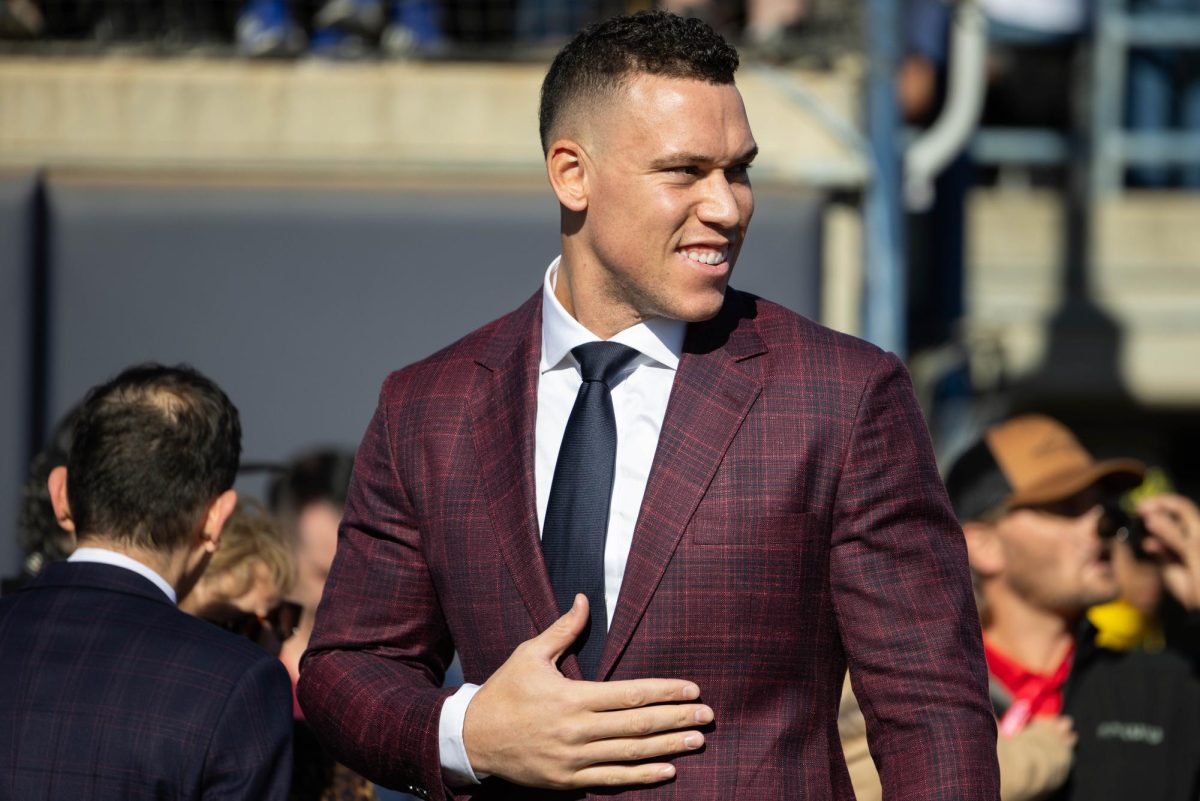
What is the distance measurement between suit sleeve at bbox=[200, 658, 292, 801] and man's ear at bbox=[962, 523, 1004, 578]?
1932mm

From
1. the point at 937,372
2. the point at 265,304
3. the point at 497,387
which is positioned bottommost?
the point at 937,372

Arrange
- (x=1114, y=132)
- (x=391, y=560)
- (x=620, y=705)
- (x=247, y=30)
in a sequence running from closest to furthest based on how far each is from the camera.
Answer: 1. (x=620, y=705)
2. (x=391, y=560)
3. (x=247, y=30)
4. (x=1114, y=132)

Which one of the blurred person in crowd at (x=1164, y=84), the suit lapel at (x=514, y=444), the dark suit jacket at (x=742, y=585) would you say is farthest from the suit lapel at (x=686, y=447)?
the blurred person in crowd at (x=1164, y=84)

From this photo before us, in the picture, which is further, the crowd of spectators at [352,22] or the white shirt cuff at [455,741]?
the crowd of spectators at [352,22]

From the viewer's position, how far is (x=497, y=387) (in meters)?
2.32

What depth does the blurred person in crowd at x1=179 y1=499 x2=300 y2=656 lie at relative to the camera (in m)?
3.08

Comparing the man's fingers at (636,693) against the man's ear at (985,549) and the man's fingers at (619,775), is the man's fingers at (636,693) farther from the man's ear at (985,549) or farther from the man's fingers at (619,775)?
the man's ear at (985,549)

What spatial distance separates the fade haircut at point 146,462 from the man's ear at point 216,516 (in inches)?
0.5

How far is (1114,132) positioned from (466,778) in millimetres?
6630

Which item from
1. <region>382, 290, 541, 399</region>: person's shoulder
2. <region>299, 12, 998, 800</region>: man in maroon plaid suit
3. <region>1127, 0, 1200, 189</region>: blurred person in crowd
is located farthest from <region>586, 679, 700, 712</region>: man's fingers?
<region>1127, 0, 1200, 189</region>: blurred person in crowd

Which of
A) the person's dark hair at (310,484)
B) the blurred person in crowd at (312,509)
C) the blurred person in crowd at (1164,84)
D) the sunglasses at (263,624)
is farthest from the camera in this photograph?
the blurred person in crowd at (1164,84)

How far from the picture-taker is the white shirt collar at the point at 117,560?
8.14ft

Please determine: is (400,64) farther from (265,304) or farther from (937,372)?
(937,372)

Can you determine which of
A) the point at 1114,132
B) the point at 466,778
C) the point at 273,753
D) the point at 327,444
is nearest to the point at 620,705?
the point at 466,778
